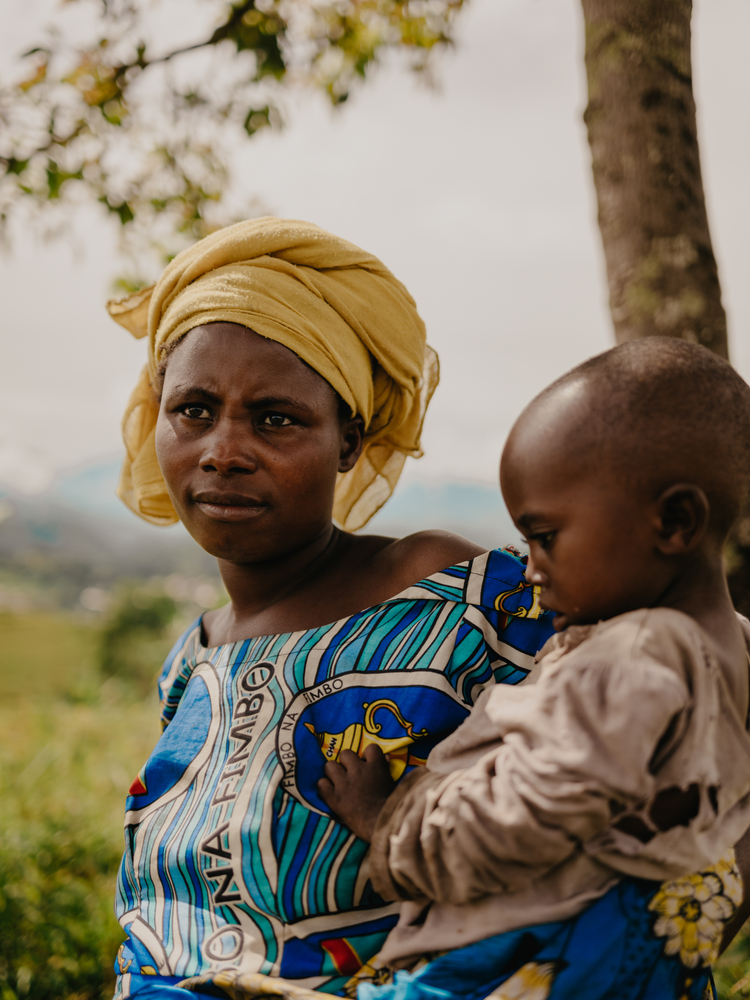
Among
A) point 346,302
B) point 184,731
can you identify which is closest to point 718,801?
point 184,731

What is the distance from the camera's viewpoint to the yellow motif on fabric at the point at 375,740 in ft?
4.68

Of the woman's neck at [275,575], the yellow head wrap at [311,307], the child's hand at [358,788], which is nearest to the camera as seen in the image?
the child's hand at [358,788]

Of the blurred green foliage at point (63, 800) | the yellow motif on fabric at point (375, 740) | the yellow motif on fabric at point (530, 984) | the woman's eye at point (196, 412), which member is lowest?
the blurred green foliage at point (63, 800)

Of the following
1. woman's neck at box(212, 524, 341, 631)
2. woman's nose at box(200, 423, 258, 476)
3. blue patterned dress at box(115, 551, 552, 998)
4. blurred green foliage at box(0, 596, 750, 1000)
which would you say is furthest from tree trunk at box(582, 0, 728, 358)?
blurred green foliage at box(0, 596, 750, 1000)

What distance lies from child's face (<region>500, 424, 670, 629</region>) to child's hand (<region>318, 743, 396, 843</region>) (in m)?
0.46

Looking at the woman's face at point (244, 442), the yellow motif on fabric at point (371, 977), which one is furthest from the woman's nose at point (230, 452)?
the yellow motif on fabric at point (371, 977)

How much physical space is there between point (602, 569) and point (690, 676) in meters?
0.19

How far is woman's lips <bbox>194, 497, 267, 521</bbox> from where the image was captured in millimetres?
1591

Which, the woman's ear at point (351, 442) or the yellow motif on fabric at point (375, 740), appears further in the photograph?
the woman's ear at point (351, 442)

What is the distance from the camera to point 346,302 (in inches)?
69.1

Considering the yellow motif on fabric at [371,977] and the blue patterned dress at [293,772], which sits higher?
the blue patterned dress at [293,772]

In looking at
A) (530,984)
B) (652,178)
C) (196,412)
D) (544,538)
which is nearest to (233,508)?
(196,412)

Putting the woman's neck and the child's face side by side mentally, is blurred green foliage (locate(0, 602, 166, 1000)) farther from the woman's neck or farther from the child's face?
the child's face

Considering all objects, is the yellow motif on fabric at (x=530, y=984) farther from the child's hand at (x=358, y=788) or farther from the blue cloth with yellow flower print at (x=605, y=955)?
the child's hand at (x=358, y=788)
